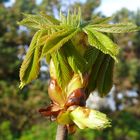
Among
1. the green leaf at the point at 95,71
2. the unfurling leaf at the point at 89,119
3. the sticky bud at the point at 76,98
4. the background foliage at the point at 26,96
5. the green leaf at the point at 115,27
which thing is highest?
the green leaf at the point at 115,27

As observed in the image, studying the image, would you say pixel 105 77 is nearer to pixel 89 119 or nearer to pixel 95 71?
pixel 95 71

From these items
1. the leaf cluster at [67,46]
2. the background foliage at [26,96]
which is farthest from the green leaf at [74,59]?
the background foliage at [26,96]

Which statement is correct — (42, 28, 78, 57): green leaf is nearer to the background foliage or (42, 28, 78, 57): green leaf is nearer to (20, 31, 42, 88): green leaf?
(20, 31, 42, 88): green leaf

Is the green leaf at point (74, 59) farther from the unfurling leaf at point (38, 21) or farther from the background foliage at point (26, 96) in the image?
the background foliage at point (26, 96)

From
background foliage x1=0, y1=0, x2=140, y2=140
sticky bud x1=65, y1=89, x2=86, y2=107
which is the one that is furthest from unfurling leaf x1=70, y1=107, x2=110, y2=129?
background foliage x1=0, y1=0, x2=140, y2=140

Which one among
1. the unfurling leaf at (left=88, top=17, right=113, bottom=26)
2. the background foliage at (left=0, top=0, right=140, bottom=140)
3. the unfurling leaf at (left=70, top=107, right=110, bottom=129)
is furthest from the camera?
the background foliage at (left=0, top=0, right=140, bottom=140)

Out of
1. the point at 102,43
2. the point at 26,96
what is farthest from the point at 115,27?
the point at 26,96
